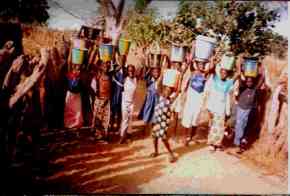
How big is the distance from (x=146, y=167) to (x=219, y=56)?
1049 mm

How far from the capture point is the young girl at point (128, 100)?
3.83 meters

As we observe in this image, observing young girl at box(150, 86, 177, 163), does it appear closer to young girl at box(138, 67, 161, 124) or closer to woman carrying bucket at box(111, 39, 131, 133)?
young girl at box(138, 67, 161, 124)

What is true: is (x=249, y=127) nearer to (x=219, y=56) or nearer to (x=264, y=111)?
(x=264, y=111)

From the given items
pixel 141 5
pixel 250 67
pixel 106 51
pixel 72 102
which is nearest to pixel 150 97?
pixel 106 51

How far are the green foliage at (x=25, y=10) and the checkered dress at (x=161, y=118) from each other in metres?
1.10

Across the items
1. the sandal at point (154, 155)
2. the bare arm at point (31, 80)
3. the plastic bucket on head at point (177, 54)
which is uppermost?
the plastic bucket on head at point (177, 54)

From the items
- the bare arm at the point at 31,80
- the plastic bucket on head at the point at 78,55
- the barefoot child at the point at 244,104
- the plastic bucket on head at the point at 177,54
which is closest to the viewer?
the bare arm at the point at 31,80

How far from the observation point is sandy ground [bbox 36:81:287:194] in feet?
12.2

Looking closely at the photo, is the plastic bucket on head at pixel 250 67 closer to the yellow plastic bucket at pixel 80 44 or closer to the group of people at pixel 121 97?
the group of people at pixel 121 97

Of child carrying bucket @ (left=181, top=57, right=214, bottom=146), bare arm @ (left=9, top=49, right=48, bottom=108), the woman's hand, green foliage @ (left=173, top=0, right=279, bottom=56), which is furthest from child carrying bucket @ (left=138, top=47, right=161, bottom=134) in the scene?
the woman's hand

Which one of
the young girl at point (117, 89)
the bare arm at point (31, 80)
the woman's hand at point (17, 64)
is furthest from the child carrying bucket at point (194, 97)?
the woman's hand at point (17, 64)

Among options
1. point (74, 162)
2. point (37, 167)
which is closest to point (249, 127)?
point (74, 162)

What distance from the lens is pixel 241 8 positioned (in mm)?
3885

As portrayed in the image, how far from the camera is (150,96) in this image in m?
3.87
